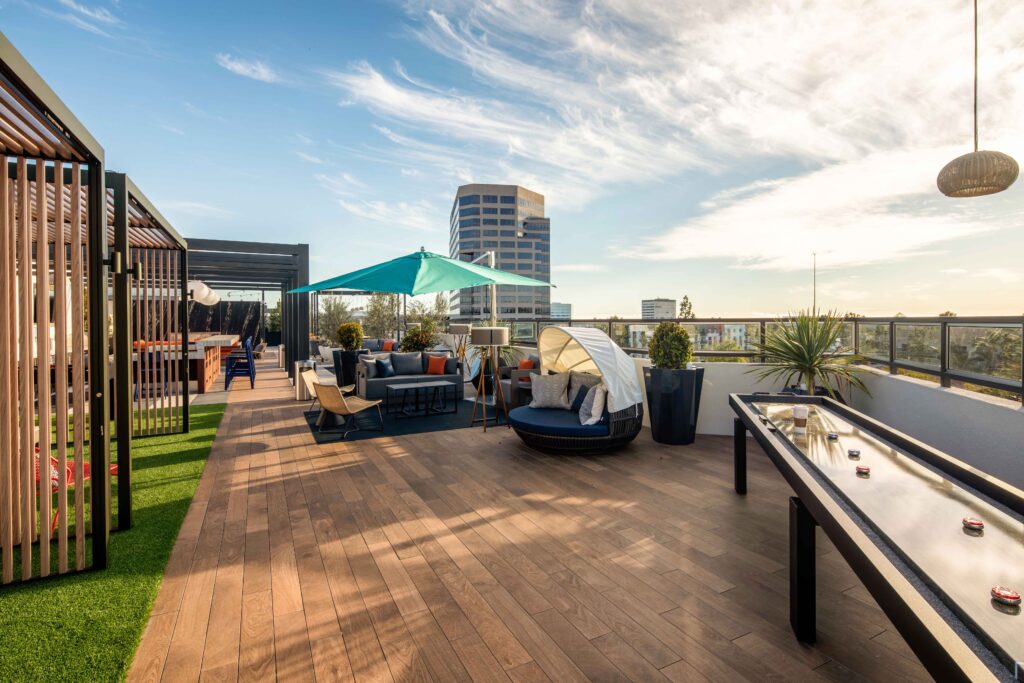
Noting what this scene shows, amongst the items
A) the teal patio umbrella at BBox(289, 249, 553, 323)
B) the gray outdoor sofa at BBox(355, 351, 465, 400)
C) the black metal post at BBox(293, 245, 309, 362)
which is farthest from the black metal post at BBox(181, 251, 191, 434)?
the black metal post at BBox(293, 245, 309, 362)

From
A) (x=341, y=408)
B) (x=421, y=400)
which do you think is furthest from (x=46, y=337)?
(x=421, y=400)

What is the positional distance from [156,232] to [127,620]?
5073 mm

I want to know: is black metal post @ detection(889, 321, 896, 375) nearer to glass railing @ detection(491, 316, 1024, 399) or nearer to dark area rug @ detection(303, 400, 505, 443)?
glass railing @ detection(491, 316, 1024, 399)

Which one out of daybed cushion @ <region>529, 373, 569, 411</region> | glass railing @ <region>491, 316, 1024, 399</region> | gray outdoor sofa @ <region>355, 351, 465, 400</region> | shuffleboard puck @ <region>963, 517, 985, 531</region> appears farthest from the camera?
gray outdoor sofa @ <region>355, 351, 465, 400</region>

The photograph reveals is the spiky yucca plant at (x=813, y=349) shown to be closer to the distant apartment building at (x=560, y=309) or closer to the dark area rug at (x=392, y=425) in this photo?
the dark area rug at (x=392, y=425)

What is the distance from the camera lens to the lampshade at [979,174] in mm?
4688

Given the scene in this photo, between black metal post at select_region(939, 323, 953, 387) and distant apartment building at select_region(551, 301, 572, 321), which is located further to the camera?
distant apartment building at select_region(551, 301, 572, 321)

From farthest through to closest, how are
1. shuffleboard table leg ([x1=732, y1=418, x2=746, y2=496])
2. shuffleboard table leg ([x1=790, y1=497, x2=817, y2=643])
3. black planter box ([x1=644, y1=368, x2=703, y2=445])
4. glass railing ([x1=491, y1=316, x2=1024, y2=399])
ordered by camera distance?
black planter box ([x1=644, y1=368, x2=703, y2=445]) < shuffleboard table leg ([x1=732, y1=418, x2=746, y2=496]) < glass railing ([x1=491, y1=316, x2=1024, y2=399]) < shuffleboard table leg ([x1=790, y1=497, x2=817, y2=643])

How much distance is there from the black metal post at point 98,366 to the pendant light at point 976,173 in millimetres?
7304

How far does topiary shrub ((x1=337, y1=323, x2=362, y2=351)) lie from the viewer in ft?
34.6

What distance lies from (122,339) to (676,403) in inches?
216

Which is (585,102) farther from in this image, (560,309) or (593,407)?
(560,309)

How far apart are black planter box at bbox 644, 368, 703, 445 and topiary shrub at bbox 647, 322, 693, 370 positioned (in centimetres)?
13

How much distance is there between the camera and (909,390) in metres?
4.86
